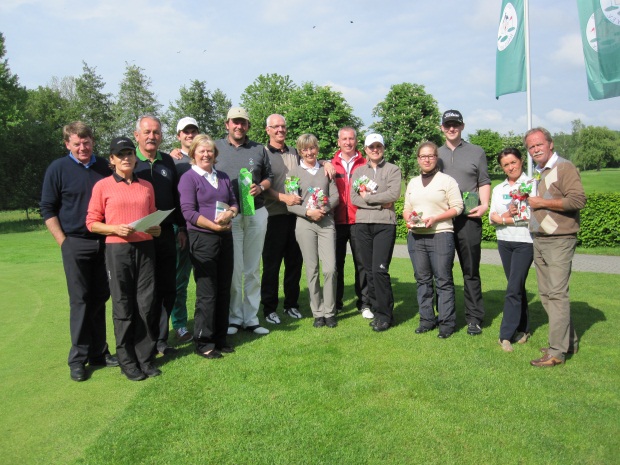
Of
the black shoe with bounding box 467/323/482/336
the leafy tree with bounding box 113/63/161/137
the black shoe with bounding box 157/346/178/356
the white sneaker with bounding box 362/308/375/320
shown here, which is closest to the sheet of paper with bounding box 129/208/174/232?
the black shoe with bounding box 157/346/178/356

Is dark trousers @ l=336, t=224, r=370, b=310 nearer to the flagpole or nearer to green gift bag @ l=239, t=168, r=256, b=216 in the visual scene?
green gift bag @ l=239, t=168, r=256, b=216

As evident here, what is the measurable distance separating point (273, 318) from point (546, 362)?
3437 millimetres

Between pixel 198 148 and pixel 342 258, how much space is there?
2920 mm

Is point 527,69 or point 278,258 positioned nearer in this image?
point 278,258

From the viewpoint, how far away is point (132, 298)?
4.55m

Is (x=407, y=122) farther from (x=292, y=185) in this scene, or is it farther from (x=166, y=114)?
(x=292, y=185)

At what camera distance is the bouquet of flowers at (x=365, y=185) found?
579cm

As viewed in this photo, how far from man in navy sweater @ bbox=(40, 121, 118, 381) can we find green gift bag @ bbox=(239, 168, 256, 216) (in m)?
1.59

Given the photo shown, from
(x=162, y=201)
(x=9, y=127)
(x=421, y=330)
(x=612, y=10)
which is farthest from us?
(x=9, y=127)

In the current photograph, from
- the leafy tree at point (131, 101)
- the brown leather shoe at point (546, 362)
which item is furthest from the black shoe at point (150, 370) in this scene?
the leafy tree at point (131, 101)

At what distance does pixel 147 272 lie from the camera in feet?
15.0

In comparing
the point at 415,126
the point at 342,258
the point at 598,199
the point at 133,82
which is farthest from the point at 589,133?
the point at 342,258

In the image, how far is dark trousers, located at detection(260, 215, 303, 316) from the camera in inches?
255

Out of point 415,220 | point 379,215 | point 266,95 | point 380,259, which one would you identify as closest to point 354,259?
point 380,259
